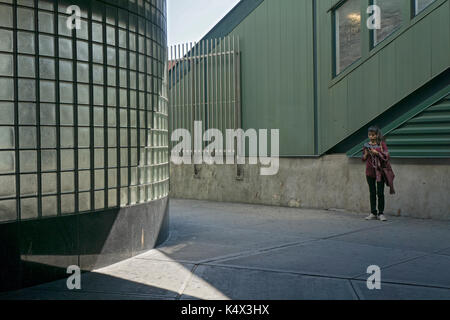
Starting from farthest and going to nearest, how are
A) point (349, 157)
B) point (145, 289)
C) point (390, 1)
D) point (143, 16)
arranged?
point (349, 157), point (390, 1), point (143, 16), point (145, 289)

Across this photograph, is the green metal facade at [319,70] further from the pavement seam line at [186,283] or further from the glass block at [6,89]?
the glass block at [6,89]

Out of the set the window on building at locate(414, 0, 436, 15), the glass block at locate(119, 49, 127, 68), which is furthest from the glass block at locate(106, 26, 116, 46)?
the window on building at locate(414, 0, 436, 15)

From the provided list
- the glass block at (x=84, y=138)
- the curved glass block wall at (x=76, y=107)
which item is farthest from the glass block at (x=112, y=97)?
the glass block at (x=84, y=138)

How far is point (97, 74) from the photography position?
5.78 metres

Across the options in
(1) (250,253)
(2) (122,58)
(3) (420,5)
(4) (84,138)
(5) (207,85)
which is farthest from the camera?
(5) (207,85)

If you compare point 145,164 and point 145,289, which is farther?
point 145,164

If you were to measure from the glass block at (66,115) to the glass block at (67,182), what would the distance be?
53cm

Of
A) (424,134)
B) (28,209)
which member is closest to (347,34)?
(424,134)

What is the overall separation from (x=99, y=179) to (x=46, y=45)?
1.56 m

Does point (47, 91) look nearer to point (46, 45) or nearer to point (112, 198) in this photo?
point (46, 45)

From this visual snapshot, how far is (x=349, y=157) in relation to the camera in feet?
34.2
